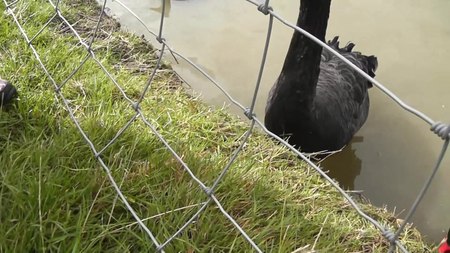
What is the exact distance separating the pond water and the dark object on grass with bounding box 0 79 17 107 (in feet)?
3.85

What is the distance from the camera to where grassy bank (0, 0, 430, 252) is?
4.46 feet

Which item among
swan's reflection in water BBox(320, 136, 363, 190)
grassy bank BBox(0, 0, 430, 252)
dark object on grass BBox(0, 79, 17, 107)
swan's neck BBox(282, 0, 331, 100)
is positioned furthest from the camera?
swan's reflection in water BBox(320, 136, 363, 190)

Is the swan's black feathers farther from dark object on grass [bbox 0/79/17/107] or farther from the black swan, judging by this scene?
dark object on grass [bbox 0/79/17/107]

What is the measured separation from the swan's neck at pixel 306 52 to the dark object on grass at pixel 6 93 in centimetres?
101

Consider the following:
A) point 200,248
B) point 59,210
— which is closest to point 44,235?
point 59,210

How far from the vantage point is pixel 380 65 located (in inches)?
131

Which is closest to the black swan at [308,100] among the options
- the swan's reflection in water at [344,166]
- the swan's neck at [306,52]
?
the swan's neck at [306,52]

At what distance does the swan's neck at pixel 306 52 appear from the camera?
221 cm

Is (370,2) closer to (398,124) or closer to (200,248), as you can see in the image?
(398,124)

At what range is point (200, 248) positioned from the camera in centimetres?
140

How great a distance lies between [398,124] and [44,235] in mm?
2091

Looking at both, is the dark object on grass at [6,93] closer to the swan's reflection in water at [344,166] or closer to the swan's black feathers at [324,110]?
the swan's black feathers at [324,110]

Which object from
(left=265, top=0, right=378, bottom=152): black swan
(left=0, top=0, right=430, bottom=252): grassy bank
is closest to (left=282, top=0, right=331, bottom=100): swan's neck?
(left=265, top=0, right=378, bottom=152): black swan

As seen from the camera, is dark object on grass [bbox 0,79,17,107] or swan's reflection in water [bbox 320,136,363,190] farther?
swan's reflection in water [bbox 320,136,363,190]
